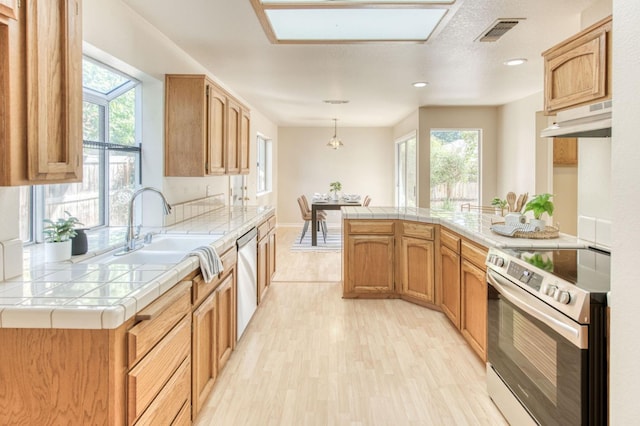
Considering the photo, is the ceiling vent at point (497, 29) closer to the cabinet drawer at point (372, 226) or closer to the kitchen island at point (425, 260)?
the kitchen island at point (425, 260)

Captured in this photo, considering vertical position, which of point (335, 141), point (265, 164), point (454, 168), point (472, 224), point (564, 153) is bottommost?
point (472, 224)

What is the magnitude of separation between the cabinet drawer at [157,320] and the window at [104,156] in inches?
39.6

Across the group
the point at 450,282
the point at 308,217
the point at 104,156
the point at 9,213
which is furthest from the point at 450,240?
the point at 308,217

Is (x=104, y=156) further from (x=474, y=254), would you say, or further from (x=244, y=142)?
(x=474, y=254)

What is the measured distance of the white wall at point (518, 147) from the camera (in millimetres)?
6301

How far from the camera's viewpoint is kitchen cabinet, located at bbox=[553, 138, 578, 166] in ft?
20.4

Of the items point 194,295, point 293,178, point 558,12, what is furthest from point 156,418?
point 293,178

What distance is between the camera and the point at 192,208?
4129mm

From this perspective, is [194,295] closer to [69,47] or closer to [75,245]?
[75,245]

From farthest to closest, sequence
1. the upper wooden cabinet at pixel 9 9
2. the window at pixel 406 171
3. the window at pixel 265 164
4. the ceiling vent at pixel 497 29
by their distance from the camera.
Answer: the window at pixel 265 164, the window at pixel 406 171, the ceiling vent at pixel 497 29, the upper wooden cabinet at pixel 9 9

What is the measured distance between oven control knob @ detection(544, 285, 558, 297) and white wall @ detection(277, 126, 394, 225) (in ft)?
29.0

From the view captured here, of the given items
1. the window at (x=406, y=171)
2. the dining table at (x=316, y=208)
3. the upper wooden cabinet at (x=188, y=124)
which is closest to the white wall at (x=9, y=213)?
the upper wooden cabinet at (x=188, y=124)

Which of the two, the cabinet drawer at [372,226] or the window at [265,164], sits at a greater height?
the window at [265,164]

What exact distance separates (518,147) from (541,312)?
5502 mm
